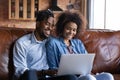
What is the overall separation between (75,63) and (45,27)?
1.36ft

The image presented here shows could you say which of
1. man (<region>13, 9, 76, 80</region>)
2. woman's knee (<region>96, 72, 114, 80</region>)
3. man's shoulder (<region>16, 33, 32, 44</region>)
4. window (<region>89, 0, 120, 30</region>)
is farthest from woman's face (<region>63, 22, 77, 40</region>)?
window (<region>89, 0, 120, 30</region>)

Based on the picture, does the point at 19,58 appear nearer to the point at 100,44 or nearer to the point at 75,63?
the point at 75,63

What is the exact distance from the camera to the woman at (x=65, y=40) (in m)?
2.23

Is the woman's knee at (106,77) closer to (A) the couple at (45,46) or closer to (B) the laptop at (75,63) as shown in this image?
(A) the couple at (45,46)

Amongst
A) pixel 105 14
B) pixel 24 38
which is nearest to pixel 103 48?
pixel 24 38

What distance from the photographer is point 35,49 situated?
2.19 metres

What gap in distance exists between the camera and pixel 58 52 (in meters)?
2.25

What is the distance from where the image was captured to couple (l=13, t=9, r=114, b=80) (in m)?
2.10

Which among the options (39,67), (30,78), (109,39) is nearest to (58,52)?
(39,67)

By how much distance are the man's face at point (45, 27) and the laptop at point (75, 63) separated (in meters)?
0.36

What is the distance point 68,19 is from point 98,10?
2.33 metres

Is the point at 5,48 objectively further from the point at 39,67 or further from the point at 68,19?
the point at 68,19

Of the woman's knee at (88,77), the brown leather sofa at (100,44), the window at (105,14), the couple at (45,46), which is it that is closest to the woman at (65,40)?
the couple at (45,46)

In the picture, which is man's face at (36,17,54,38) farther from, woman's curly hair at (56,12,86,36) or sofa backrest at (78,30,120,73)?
sofa backrest at (78,30,120,73)
